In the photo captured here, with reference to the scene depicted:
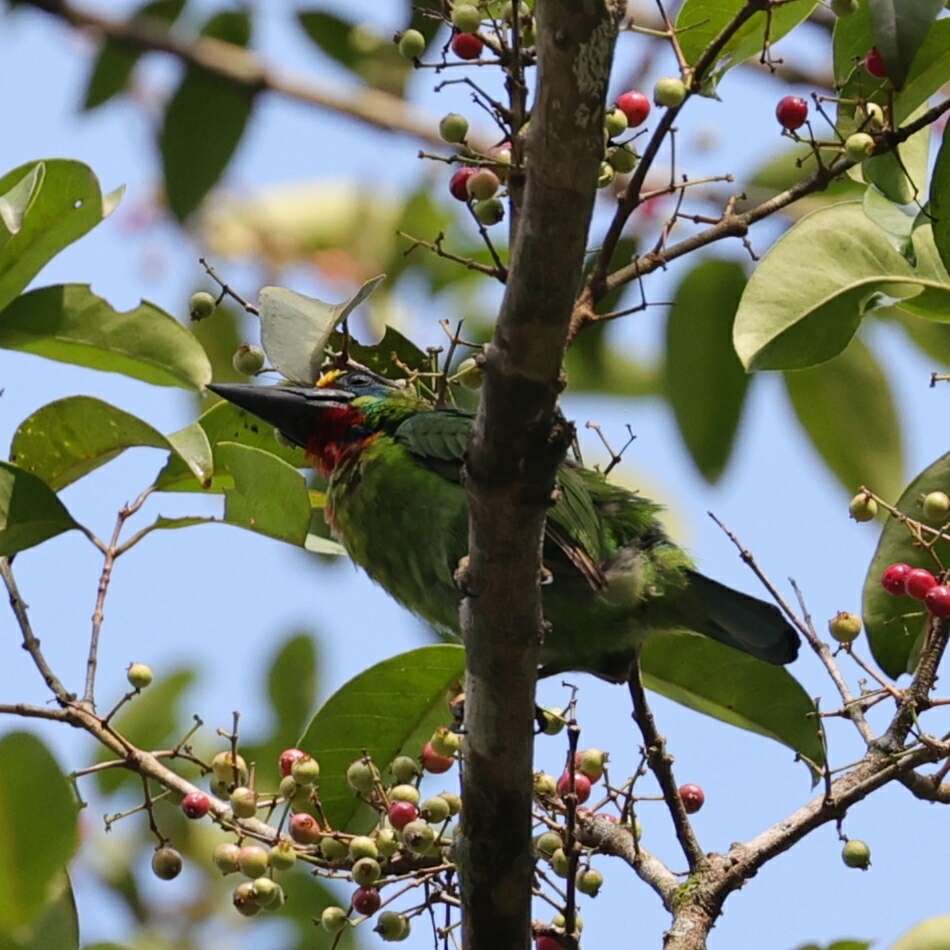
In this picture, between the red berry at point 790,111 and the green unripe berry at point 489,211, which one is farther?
the red berry at point 790,111

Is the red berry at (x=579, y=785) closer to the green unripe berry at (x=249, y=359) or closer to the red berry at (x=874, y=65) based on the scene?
the green unripe berry at (x=249, y=359)

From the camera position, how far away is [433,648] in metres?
2.49

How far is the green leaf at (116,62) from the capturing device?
11.5 feet

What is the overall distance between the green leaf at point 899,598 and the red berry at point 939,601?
17 centimetres

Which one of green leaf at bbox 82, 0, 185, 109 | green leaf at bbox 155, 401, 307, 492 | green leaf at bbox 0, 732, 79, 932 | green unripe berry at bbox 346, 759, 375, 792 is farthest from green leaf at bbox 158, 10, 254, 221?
green leaf at bbox 0, 732, 79, 932

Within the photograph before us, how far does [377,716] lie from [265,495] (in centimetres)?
36

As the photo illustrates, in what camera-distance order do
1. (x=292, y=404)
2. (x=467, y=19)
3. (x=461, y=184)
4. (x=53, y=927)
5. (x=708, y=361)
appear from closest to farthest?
(x=53, y=927) → (x=467, y=19) → (x=461, y=184) → (x=292, y=404) → (x=708, y=361)

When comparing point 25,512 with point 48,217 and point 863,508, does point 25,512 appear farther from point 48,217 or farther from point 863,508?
point 863,508

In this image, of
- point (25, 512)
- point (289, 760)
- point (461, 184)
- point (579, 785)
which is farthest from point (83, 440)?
point (579, 785)

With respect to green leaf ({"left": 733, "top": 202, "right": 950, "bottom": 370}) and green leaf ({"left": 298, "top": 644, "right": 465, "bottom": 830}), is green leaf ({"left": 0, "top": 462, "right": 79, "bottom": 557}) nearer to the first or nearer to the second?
green leaf ({"left": 298, "top": 644, "right": 465, "bottom": 830})

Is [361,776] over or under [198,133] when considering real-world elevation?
under

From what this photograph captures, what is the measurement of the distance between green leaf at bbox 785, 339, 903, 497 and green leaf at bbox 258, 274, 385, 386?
120 centimetres

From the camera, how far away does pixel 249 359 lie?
261 cm

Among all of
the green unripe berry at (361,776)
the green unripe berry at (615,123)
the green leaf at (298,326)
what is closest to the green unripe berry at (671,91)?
the green unripe berry at (615,123)
